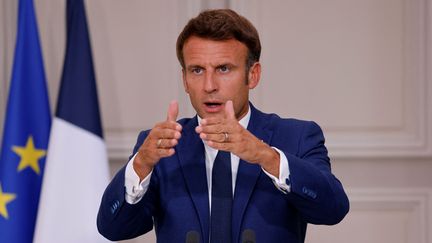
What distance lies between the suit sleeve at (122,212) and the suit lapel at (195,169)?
0.10 m

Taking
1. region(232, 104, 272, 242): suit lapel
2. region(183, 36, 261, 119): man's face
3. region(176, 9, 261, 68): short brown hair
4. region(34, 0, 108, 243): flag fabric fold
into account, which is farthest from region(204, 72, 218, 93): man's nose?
region(34, 0, 108, 243): flag fabric fold

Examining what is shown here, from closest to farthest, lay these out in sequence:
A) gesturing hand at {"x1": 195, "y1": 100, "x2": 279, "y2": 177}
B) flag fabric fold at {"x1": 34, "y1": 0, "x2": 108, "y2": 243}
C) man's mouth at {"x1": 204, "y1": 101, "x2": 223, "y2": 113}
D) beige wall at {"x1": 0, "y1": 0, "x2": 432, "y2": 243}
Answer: gesturing hand at {"x1": 195, "y1": 100, "x2": 279, "y2": 177}
man's mouth at {"x1": 204, "y1": 101, "x2": 223, "y2": 113}
flag fabric fold at {"x1": 34, "y1": 0, "x2": 108, "y2": 243}
beige wall at {"x1": 0, "y1": 0, "x2": 432, "y2": 243}

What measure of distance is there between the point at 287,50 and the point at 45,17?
123 cm

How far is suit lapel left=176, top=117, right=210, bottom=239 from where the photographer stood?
1.95 meters

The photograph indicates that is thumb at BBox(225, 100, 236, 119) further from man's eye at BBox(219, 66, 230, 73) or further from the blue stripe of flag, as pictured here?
the blue stripe of flag

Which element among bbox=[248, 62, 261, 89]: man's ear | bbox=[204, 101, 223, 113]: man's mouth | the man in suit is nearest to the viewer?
the man in suit

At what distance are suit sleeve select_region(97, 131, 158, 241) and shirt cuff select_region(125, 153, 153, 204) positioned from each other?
0.01 m

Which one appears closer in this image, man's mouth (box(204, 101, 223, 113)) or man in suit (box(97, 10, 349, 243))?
man in suit (box(97, 10, 349, 243))

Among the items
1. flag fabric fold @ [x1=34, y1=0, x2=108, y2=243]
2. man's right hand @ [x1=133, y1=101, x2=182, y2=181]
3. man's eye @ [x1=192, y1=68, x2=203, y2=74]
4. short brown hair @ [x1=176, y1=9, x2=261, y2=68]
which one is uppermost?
short brown hair @ [x1=176, y1=9, x2=261, y2=68]

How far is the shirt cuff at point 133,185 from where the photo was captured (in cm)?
189

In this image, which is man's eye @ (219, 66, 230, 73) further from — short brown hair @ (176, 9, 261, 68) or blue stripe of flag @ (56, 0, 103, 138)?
blue stripe of flag @ (56, 0, 103, 138)

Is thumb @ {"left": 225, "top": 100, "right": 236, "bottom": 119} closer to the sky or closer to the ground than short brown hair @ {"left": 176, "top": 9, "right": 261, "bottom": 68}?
closer to the ground

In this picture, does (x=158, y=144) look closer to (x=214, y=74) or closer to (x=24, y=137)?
(x=214, y=74)

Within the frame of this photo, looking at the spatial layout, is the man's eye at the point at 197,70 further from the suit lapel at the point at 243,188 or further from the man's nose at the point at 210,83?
the suit lapel at the point at 243,188
